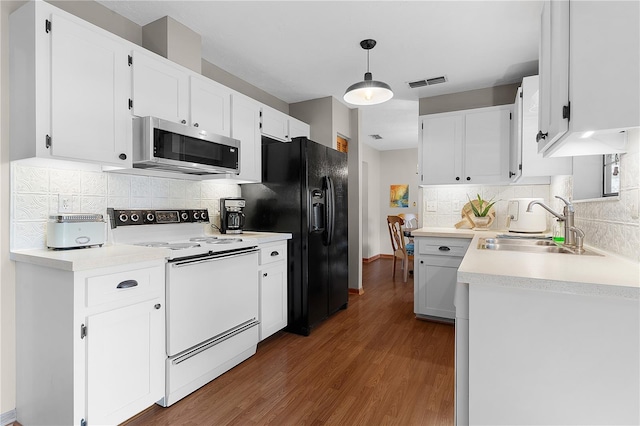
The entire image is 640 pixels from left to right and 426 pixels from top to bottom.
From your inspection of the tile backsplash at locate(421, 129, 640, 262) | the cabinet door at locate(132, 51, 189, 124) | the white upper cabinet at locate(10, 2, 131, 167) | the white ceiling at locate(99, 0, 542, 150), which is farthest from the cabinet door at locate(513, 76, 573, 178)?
the white upper cabinet at locate(10, 2, 131, 167)

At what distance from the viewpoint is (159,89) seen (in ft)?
7.35

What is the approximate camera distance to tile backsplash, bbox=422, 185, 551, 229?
3.57 meters

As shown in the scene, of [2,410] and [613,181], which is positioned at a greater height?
[613,181]

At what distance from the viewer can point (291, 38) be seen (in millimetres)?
2740

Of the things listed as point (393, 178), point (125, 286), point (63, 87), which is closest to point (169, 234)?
point (125, 286)

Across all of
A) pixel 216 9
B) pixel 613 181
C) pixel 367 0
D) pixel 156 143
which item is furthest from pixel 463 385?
pixel 216 9

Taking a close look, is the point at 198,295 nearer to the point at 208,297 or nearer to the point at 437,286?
the point at 208,297

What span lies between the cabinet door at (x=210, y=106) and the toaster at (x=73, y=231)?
1000 millimetres

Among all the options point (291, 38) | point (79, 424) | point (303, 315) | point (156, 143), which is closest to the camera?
point (79, 424)

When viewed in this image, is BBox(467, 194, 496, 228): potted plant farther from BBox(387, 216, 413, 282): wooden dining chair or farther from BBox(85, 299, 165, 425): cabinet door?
BBox(85, 299, 165, 425): cabinet door

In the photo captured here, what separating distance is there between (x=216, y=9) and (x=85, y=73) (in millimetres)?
1023

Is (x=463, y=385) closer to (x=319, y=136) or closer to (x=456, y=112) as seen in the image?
(x=456, y=112)

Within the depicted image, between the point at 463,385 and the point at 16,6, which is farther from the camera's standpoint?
the point at 16,6

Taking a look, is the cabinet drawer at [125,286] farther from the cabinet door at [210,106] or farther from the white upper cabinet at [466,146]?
the white upper cabinet at [466,146]
